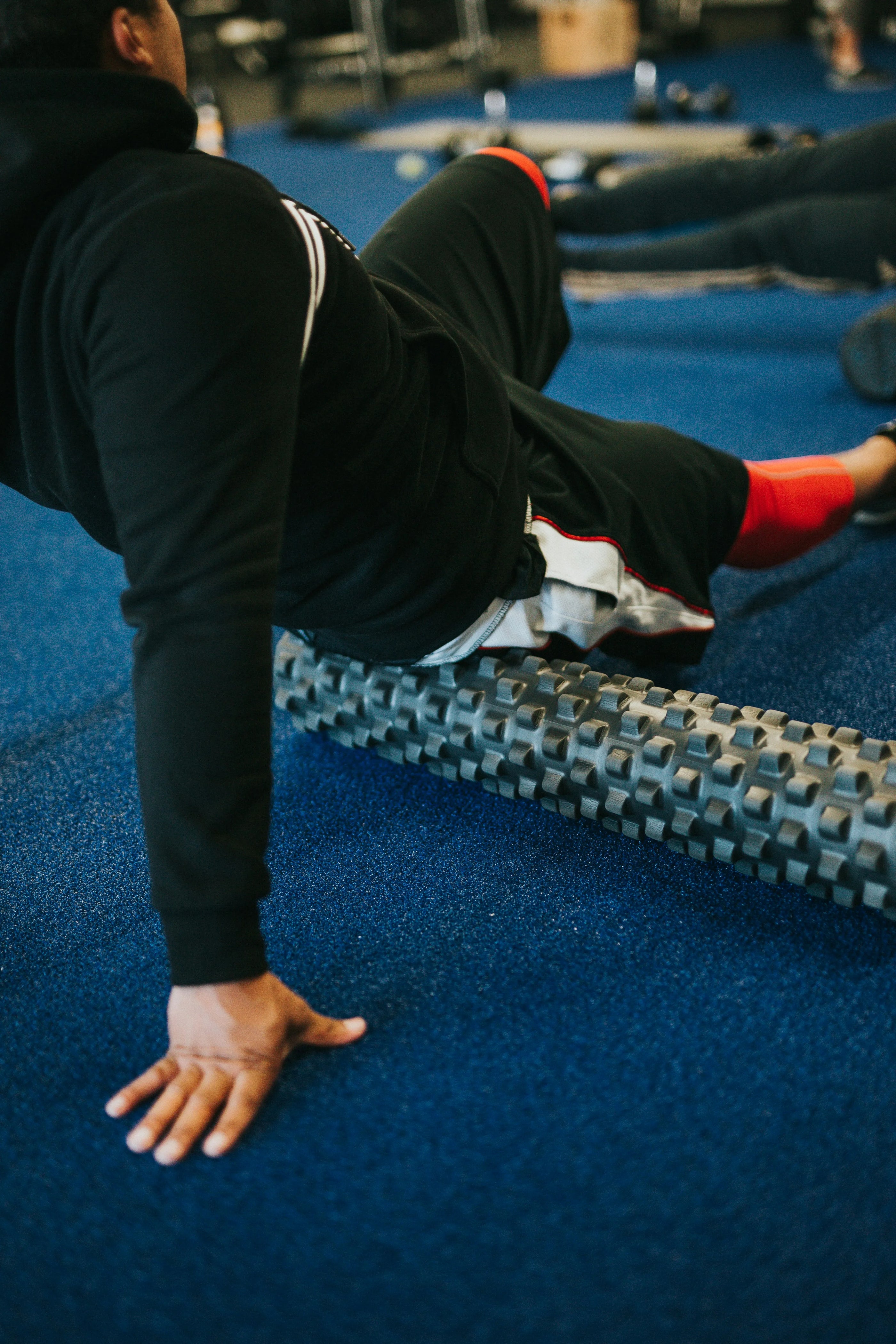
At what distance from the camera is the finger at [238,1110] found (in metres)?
0.78

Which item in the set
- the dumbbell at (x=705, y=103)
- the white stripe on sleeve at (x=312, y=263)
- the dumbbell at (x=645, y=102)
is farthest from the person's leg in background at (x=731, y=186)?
the dumbbell at (x=645, y=102)

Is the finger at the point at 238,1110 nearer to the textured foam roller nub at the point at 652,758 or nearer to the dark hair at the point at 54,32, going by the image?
the textured foam roller nub at the point at 652,758

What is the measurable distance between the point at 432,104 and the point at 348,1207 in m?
6.86

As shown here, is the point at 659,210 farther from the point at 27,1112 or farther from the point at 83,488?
the point at 27,1112

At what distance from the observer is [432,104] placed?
647 centimetres

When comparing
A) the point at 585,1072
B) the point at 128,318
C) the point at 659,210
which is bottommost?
the point at 585,1072

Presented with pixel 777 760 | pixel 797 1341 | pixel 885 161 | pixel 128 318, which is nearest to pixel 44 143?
pixel 128 318

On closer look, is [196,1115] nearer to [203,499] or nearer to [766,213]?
[203,499]

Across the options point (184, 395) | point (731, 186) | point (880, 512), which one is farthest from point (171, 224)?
point (731, 186)

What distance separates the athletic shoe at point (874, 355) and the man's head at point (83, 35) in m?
1.50

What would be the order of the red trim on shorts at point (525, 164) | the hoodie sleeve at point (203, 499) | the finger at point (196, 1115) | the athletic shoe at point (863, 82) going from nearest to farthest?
the hoodie sleeve at point (203, 499), the finger at point (196, 1115), the red trim on shorts at point (525, 164), the athletic shoe at point (863, 82)

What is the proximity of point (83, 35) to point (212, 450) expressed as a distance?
0.30 meters

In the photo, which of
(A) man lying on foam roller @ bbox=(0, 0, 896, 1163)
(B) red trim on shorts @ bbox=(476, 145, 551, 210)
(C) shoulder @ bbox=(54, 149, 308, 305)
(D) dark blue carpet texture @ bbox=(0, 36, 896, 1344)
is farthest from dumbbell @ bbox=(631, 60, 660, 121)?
(C) shoulder @ bbox=(54, 149, 308, 305)

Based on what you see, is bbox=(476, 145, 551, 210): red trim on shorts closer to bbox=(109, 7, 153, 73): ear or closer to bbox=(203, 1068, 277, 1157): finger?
bbox=(109, 7, 153, 73): ear
